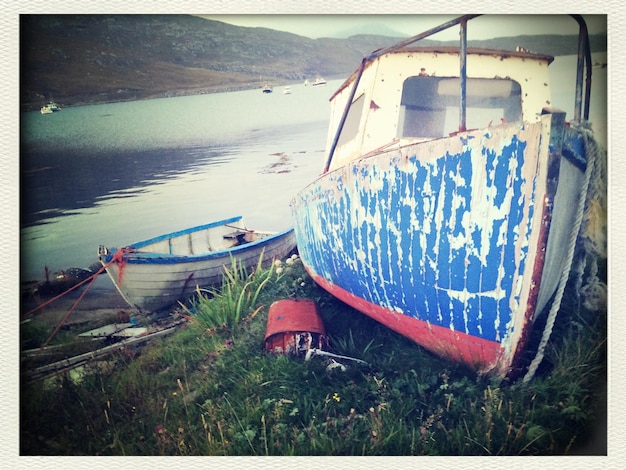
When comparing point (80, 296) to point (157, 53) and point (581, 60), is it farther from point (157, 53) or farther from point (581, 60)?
point (581, 60)

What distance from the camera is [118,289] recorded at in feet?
10.2

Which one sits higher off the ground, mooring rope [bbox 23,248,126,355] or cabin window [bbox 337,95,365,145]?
cabin window [bbox 337,95,365,145]

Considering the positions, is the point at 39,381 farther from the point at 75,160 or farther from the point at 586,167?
the point at 586,167

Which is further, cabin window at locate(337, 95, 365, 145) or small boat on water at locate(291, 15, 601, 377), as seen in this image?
cabin window at locate(337, 95, 365, 145)

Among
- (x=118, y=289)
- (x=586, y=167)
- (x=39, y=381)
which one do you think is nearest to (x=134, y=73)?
(x=118, y=289)

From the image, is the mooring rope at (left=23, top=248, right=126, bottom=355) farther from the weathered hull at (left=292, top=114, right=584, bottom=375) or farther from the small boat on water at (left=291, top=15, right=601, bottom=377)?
the weathered hull at (left=292, top=114, right=584, bottom=375)

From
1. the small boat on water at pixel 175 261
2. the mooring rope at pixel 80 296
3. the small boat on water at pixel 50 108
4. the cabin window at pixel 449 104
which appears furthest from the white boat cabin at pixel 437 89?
the small boat on water at pixel 50 108

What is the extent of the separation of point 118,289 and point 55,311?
1.24ft

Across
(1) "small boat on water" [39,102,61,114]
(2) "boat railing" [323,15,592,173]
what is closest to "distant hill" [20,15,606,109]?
(1) "small boat on water" [39,102,61,114]

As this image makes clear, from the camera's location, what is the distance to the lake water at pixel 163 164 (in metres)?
3.06

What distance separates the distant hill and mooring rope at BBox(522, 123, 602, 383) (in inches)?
→ 28.9

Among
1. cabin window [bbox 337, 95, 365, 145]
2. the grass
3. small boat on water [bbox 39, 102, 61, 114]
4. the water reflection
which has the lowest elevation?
the grass

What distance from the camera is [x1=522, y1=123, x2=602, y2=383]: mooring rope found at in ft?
8.60

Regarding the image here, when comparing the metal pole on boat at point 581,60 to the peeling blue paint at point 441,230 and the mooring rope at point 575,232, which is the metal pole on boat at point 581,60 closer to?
the mooring rope at point 575,232
